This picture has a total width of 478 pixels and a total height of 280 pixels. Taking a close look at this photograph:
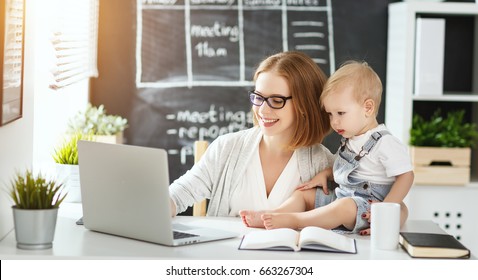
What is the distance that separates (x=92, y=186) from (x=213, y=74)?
222 cm

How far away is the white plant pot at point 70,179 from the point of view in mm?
2557

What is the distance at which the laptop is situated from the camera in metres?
1.91

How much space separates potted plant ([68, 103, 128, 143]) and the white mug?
78.0 inches

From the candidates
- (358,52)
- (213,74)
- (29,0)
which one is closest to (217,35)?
(213,74)

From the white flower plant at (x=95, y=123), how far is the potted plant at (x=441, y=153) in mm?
1403

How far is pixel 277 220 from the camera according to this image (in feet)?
7.08

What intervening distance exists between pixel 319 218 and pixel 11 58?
2.90 feet

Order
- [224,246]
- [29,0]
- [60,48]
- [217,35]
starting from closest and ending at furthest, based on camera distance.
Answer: [224,246]
[29,0]
[60,48]
[217,35]

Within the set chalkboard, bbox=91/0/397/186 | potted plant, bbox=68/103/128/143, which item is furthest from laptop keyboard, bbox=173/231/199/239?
chalkboard, bbox=91/0/397/186

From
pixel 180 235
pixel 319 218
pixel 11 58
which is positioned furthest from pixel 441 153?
pixel 11 58

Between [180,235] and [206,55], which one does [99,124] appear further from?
[180,235]

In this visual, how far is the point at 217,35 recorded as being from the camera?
166 inches
